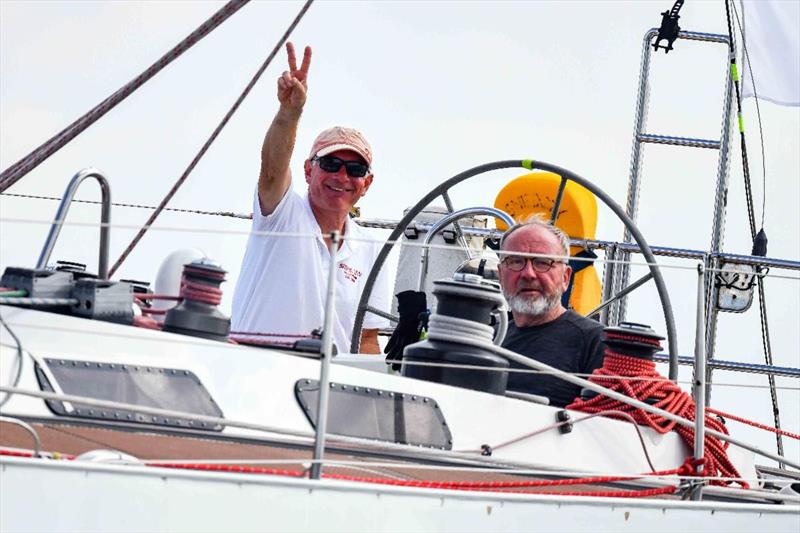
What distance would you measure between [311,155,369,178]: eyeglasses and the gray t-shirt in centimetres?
88

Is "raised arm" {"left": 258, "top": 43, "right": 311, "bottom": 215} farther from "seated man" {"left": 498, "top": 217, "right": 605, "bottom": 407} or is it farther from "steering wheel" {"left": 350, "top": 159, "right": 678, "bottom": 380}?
"seated man" {"left": 498, "top": 217, "right": 605, "bottom": 407}

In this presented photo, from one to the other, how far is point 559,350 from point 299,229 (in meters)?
1.12

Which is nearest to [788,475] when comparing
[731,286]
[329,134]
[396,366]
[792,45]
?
[731,286]

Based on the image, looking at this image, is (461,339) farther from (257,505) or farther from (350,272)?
(350,272)

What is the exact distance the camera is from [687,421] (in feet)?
15.3

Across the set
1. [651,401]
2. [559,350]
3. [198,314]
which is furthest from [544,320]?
[198,314]

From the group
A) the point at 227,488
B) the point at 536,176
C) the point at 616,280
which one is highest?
the point at 536,176

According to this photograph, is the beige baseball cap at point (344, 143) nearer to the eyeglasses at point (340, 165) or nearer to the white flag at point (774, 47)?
the eyeglasses at point (340, 165)

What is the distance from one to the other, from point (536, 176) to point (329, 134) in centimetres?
209

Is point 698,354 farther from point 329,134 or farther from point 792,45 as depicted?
point 792,45

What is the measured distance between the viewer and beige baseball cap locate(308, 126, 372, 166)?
5.87 m

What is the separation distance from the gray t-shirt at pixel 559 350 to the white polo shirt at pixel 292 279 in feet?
2.38

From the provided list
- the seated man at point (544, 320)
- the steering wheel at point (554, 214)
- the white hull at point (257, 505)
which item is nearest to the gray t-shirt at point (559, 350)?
the seated man at point (544, 320)

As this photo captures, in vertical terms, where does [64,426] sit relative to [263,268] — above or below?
below
